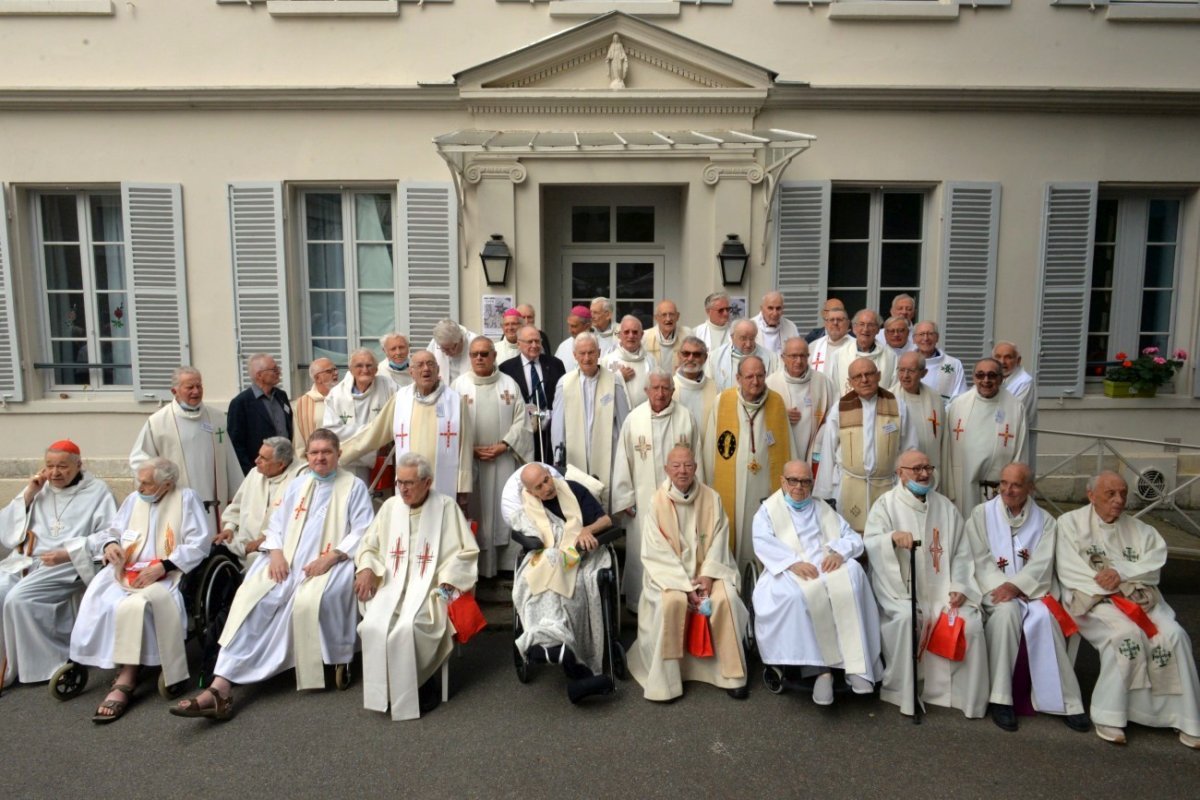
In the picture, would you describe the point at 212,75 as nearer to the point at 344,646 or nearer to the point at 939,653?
the point at 344,646

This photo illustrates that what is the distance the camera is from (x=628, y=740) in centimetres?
409

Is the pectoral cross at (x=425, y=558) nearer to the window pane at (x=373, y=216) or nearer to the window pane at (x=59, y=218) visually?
the window pane at (x=373, y=216)

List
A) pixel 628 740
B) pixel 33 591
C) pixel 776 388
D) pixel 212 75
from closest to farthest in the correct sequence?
pixel 628 740
pixel 33 591
pixel 776 388
pixel 212 75

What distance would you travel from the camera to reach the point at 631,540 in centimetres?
557

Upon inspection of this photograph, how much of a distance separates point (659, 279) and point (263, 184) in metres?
4.33

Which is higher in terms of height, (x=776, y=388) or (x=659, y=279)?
(x=659, y=279)

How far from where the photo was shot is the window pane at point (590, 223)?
8523mm

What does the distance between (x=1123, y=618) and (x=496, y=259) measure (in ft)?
19.5

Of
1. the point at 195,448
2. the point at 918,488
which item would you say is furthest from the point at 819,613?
the point at 195,448

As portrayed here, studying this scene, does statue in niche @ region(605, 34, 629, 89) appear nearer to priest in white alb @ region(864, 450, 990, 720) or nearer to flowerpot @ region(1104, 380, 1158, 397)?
priest in white alb @ region(864, 450, 990, 720)

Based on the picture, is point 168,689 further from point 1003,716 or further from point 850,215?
point 850,215

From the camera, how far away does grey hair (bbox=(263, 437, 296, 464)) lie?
513 centimetres

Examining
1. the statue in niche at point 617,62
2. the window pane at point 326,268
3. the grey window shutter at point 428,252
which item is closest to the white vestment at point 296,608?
the grey window shutter at point 428,252

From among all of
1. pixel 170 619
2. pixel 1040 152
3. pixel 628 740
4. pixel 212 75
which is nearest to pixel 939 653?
pixel 628 740
